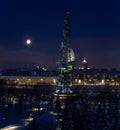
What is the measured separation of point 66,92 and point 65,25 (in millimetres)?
11066

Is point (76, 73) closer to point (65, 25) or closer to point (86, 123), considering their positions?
point (65, 25)

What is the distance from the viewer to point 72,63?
69438 mm

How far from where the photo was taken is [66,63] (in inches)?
2697

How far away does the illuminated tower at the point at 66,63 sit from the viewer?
220 ft

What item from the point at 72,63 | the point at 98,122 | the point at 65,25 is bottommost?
the point at 98,122

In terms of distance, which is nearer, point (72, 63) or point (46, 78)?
point (72, 63)

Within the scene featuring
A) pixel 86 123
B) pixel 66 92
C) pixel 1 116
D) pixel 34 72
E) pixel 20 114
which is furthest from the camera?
pixel 34 72

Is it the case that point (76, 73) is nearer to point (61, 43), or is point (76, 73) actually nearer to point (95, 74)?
point (95, 74)

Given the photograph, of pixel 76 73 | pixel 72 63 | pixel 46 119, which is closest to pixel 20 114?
pixel 46 119

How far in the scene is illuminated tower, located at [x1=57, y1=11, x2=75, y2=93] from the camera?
66.9 metres

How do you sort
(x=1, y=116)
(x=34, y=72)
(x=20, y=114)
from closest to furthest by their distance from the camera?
(x=1, y=116), (x=20, y=114), (x=34, y=72)

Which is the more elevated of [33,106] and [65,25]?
[65,25]

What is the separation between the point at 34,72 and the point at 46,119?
14469cm

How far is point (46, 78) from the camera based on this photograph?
15538 centimetres
